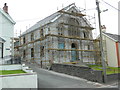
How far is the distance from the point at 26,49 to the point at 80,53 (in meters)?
11.2

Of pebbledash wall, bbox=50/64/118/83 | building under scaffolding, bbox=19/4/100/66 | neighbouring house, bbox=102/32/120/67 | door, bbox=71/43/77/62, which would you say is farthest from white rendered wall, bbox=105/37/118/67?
pebbledash wall, bbox=50/64/118/83

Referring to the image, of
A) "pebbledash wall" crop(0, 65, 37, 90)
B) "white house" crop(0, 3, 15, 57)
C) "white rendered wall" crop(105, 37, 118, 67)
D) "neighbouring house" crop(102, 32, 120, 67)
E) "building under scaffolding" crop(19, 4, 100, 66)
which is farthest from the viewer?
"white rendered wall" crop(105, 37, 118, 67)

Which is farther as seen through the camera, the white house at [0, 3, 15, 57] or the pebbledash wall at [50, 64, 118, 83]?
the white house at [0, 3, 15, 57]

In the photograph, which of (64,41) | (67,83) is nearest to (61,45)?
(64,41)

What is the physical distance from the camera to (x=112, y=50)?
76.7 feet

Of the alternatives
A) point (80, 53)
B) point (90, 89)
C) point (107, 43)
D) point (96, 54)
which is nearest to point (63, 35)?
point (80, 53)

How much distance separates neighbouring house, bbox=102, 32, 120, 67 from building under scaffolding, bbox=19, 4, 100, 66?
1.94 metres

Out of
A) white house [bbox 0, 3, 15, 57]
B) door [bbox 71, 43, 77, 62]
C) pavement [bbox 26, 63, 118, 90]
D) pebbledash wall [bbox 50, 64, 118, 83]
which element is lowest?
pavement [bbox 26, 63, 118, 90]

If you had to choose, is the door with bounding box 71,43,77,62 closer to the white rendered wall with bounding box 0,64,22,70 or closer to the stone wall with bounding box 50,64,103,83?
the stone wall with bounding box 50,64,103,83

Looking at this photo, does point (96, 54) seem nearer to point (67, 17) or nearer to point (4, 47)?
point (67, 17)

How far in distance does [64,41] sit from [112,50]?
32.2 ft

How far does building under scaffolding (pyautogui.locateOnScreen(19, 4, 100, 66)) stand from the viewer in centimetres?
1962

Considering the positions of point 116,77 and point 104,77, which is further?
point 116,77

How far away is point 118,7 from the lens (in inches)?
584
